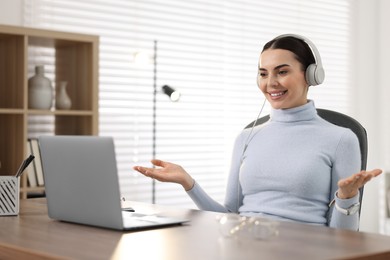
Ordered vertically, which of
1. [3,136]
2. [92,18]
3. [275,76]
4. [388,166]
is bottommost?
[388,166]

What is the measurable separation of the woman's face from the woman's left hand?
0.58m

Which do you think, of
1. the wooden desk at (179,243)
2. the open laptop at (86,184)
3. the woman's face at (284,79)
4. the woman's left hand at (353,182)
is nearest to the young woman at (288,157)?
the woman's face at (284,79)

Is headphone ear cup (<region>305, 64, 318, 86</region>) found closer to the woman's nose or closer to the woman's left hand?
the woman's nose

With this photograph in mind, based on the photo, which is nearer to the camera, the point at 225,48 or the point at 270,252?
the point at 270,252

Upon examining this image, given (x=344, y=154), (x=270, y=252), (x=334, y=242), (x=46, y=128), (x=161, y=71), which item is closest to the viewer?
Answer: (x=270, y=252)

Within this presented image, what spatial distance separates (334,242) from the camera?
146 cm

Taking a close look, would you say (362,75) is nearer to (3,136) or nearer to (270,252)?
(3,136)

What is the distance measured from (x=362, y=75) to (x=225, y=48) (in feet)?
4.90

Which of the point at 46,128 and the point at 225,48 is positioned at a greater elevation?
the point at 225,48

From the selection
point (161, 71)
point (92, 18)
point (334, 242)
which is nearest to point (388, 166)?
point (161, 71)

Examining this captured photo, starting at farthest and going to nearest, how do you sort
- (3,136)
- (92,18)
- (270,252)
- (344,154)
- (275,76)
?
(92,18) < (3,136) < (275,76) < (344,154) < (270,252)

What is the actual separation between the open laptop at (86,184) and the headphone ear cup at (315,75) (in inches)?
34.7

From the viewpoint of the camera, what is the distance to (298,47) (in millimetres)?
2488

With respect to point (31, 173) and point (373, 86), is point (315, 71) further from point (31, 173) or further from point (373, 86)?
point (373, 86)
